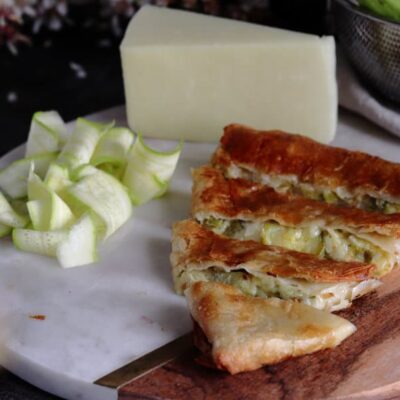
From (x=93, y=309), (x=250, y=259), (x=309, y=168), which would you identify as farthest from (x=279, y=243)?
(x=93, y=309)

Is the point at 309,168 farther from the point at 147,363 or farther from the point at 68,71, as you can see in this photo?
the point at 68,71

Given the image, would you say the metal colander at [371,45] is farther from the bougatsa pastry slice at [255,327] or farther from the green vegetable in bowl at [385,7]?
the bougatsa pastry slice at [255,327]

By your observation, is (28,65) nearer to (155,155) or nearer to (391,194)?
(155,155)

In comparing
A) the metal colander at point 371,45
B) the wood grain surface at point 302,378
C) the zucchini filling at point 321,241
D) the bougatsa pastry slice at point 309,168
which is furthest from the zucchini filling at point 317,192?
the metal colander at point 371,45

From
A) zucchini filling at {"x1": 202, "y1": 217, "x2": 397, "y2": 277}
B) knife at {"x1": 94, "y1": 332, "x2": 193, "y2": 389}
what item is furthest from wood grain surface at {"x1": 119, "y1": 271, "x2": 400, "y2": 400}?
zucchini filling at {"x1": 202, "y1": 217, "x2": 397, "y2": 277}

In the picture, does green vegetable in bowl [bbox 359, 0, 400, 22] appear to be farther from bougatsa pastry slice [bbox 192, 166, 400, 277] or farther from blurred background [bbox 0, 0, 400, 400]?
bougatsa pastry slice [bbox 192, 166, 400, 277]

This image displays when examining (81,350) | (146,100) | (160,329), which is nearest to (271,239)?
(160,329)
